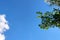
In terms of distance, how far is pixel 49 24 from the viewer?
2528cm

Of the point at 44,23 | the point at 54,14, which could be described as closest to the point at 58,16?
the point at 54,14

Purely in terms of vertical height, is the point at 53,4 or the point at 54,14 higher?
the point at 53,4

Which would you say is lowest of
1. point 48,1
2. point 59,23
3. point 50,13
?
point 59,23

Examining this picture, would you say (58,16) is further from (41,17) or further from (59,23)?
(41,17)

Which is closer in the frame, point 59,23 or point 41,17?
point 59,23

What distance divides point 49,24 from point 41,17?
4.38 ft

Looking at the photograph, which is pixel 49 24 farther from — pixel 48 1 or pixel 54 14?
pixel 48 1

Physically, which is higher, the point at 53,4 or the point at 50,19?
the point at 53,4

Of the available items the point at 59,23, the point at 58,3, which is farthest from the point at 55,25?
the point at 58,3

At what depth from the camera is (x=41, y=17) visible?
2588cm

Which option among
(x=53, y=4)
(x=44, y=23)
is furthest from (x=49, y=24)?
(x=53, y=4)

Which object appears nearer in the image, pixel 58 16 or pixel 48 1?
pixel 58 16

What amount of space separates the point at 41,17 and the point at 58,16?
2.52 metres

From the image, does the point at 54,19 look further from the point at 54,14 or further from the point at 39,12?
the point at 39,12
